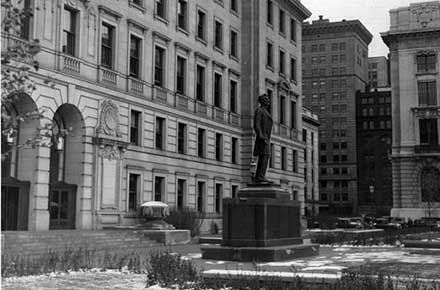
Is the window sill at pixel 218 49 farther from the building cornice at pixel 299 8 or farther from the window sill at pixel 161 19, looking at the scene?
the building cornice at pixel 299 8

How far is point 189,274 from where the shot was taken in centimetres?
1264

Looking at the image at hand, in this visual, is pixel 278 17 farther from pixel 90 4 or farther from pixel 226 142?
pixel 90 4

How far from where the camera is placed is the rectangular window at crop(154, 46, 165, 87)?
41.4 metres

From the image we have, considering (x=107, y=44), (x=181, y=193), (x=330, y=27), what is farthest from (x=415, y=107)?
(x=330, y=27)

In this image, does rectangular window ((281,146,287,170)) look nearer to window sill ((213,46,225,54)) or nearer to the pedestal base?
window sill ((213,46,225,54))

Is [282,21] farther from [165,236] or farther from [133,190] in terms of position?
[165,236]

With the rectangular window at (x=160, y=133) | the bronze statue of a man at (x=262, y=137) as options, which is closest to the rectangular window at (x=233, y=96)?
the rectangular window at (x=160, y=133)

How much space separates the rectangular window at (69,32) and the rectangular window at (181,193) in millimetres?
13128

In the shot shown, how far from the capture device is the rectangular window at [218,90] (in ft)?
162

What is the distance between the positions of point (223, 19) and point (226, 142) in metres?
9.74

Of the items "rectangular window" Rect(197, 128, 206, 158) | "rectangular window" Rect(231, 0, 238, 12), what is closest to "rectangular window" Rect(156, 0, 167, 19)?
"rectangular window" Rect(197, 128, 206, 158)

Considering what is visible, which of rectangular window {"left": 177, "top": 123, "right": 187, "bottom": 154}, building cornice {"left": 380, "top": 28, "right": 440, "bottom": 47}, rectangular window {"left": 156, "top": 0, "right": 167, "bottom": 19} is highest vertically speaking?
building cornice {"left": 380, "top": 28, "right": 440, "bottom": 47}

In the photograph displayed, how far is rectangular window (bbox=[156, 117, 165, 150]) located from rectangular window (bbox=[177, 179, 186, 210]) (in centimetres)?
316

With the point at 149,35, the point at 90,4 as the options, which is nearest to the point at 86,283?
the point at 90,4
